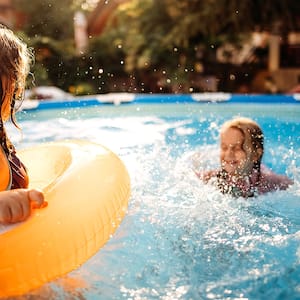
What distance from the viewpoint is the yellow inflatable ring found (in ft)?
5.32

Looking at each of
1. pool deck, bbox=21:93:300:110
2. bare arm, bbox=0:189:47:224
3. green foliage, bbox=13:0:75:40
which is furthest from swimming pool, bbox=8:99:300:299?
green foliage, bbox=13:0:75:40

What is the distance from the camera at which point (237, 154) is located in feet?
9.57

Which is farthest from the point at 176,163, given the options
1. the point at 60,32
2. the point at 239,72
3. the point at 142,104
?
the point at 60,32

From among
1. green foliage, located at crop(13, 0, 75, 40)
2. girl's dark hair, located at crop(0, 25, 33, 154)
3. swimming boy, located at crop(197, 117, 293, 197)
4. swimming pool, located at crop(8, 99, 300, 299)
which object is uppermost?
green foliage, located at crop(13, 0, 75, 40)

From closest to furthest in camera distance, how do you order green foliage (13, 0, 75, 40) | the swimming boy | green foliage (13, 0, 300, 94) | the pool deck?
the swimming boy < the pool deck < green foliage (13, 0, 300, 94) < green foliage (13, 0, 75, 40)

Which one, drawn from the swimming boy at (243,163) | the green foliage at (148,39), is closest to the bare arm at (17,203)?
the swimming boy at (243,163)


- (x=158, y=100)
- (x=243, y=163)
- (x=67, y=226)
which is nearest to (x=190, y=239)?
(x=67, y=226)

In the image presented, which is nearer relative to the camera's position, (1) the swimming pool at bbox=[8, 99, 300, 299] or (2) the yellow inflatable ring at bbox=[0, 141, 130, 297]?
(2) the yellow inflatable ring at bbox=[0, 141, 130, 297]

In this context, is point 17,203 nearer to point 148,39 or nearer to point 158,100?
point 158,100

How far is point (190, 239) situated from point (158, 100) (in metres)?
4.82

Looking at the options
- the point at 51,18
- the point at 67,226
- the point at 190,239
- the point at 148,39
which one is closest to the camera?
the point at 67,226

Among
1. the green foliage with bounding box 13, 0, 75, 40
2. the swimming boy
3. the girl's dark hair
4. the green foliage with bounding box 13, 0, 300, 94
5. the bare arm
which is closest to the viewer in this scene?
the bare arm

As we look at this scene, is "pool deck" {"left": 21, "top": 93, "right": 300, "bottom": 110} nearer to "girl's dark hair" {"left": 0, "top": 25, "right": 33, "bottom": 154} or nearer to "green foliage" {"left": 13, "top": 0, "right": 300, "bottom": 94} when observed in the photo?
"green foliage" {"left": 13, "top": 0, "right": 300, "bottom": 94}

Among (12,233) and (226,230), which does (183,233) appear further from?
(12,233)
